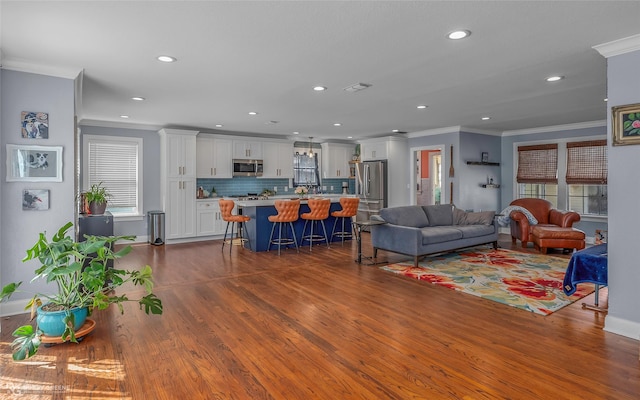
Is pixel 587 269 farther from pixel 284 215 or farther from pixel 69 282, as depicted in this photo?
pixel 69 282

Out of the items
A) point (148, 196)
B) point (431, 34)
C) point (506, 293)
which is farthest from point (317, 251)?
point (431, 34)

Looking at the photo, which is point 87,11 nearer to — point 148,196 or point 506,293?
point 506,293

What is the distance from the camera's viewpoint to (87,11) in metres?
2.60

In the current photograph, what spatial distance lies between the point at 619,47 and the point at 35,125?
215 inches

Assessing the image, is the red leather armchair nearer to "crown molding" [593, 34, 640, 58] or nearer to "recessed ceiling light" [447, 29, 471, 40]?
"crown molding" [593, 34, 640, 58]

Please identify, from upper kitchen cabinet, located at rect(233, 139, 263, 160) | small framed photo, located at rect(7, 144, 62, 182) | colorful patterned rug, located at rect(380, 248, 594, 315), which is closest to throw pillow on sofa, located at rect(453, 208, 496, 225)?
colorful patterned rug, located at rect(380, 248, 594, 315)

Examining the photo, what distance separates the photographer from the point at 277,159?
30.9 ft

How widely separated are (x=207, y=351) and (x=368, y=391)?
128 centimetres

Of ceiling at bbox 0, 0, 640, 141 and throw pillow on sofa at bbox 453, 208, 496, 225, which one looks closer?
ceiling at bbox 0, 0, 640, 141

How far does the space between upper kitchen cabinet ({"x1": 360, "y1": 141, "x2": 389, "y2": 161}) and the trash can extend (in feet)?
17.3

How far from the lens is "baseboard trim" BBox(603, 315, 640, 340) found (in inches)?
121

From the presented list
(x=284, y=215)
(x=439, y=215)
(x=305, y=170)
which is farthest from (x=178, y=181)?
(x=439, y=215)

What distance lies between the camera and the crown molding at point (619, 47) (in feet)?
10.2

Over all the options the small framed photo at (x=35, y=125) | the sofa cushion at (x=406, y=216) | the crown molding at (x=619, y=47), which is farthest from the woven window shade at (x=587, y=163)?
the small framed photo at (x=35, y=125)
